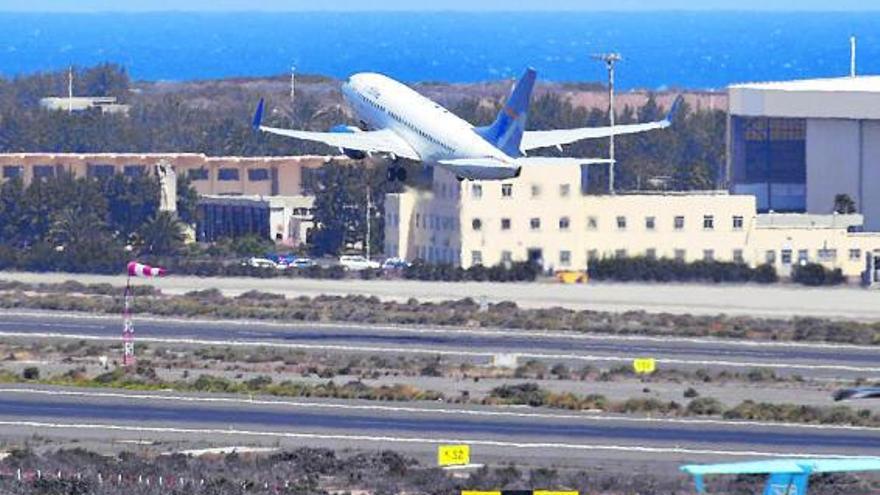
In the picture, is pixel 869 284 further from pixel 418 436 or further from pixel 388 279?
pixel 418 436

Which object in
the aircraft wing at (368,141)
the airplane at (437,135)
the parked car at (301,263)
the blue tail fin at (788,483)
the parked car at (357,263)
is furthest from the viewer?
the parked car at (301,263)

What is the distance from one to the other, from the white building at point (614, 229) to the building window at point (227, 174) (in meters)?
40.9

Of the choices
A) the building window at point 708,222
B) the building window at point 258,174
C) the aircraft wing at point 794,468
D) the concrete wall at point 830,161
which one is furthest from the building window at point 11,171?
the aircraft wing at point 794,468

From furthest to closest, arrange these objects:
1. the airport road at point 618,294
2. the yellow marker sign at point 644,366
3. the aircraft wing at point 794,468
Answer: the airport road at point 618,294 → the yellow marker sign at point 644,366 → the aircraft wing at point 794,468

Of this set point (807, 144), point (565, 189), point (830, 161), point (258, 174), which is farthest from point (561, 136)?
point (258, 174)

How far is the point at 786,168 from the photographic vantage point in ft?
501

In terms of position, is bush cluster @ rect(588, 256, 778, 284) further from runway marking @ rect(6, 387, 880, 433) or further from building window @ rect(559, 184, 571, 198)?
runway marking @ rect(6, 387, 880, 433)

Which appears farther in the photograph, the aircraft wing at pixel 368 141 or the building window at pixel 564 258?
the building window at pixel 564 258

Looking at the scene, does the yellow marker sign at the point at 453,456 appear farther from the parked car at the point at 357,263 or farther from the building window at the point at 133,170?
the building window at the point at 133,170

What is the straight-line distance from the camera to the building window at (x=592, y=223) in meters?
126

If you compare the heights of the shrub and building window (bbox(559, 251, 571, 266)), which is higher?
building window (bbox(559, 251, 571, 266))

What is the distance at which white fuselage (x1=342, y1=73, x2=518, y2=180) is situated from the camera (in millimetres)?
102750

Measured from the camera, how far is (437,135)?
106062 millimetres

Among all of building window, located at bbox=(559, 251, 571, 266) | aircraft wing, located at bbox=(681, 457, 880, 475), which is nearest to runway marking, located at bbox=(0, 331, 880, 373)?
building window, located at bbox=(559, 251, 571, 266)
